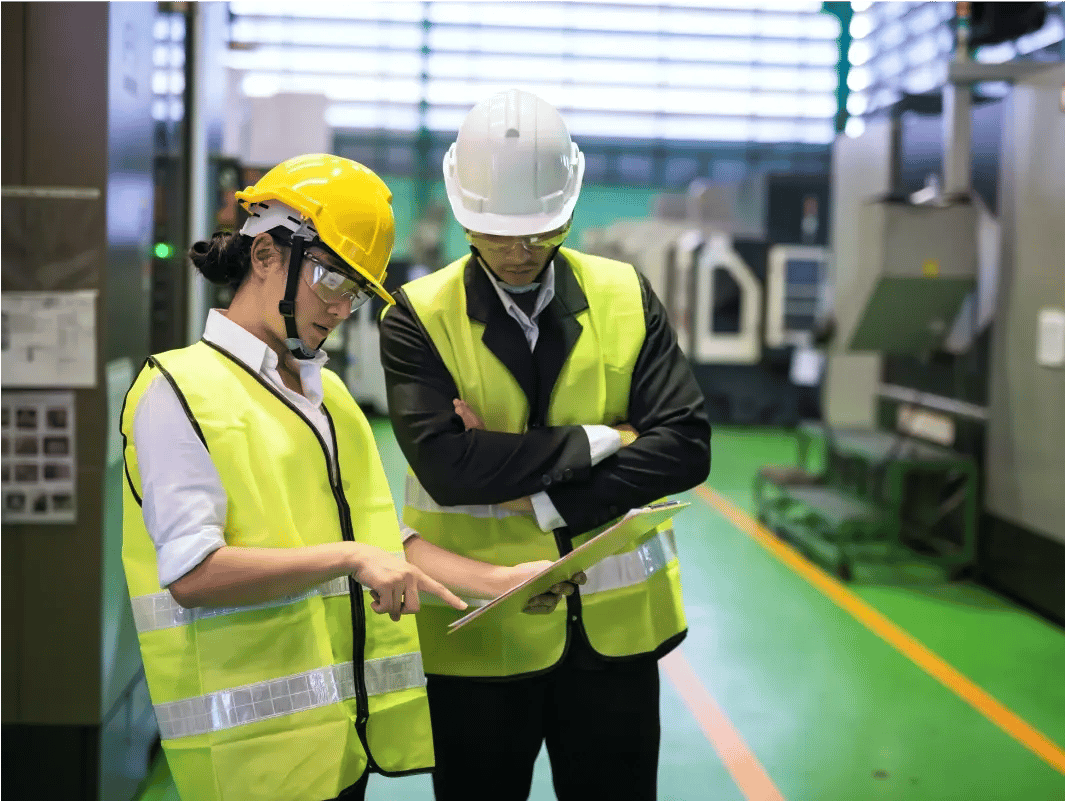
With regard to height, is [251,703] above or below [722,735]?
above

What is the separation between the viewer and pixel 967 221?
683 centimetres

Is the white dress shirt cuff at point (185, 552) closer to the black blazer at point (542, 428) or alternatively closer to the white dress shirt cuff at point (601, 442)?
the black blazer at point (542, 428)

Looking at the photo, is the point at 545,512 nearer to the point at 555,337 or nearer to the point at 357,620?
the point at 555,337

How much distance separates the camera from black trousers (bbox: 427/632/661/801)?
7.86 ft

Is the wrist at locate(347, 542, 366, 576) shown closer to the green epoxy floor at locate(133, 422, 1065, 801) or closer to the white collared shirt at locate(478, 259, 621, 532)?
the white collared shirt at locate(478, 259, 621, 532)

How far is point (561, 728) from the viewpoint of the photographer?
2.45 m

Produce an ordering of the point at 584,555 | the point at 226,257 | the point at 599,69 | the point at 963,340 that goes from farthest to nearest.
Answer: the point at 599,69
the point at 963,340
the point at 584,555
the point at 226,257

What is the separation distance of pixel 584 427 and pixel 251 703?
945mm

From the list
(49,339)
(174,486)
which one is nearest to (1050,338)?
(49,339)

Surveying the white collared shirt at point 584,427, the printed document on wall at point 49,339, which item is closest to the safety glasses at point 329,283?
the white collared shirt at point 584,427

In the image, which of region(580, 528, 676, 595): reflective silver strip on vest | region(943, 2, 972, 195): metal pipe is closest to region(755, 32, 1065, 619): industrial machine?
region(943, 2, 972, 195): metal pipe

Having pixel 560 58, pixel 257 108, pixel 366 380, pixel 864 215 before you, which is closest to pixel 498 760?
pixel 366 380

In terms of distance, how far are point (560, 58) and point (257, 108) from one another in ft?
41.5

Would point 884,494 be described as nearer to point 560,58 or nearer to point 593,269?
point 593,269
